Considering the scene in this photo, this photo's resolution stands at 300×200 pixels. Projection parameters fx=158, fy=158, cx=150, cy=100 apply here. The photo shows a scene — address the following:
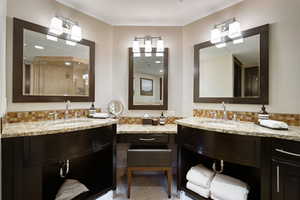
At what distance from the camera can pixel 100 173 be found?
79.2 inches

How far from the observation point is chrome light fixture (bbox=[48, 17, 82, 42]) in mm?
1888

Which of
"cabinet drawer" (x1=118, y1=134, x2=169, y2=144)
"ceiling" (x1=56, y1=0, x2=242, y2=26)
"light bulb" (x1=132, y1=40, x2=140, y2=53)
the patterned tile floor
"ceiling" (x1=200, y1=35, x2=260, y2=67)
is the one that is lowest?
the patterned tile floor

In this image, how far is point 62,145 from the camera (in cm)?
137

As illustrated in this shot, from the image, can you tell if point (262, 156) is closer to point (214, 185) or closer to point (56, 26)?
point (214, 185)

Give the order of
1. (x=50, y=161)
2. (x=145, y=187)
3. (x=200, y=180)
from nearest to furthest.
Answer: (x=50, y=161) < (x=200, y=180) < (x=145, y=187)

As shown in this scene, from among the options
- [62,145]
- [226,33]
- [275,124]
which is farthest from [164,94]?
[62,145]

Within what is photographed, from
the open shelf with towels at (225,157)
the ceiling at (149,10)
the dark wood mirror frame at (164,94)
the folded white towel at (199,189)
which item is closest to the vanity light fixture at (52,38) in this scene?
the ceiling at (149,10)

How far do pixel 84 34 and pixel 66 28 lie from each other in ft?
0.96

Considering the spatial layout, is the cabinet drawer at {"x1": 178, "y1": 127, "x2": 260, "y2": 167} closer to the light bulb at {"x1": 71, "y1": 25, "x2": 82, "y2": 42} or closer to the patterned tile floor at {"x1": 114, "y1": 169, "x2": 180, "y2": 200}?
the patterned tile floor at {"x1": 114, "y1": 169, "x2": 180, "y2": 200}

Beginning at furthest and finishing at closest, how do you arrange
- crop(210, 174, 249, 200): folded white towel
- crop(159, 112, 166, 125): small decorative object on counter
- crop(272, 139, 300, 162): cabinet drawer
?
crop(159, 112, 166, 125): small decorative object on counter → crop(210, 174, 249, 200): folded white towel → crop(272, 139, 300, 162): cabinet drawer

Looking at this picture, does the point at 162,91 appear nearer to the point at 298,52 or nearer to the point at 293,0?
the point at 298,52

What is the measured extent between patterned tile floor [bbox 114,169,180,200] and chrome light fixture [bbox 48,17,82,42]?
6.74 ft

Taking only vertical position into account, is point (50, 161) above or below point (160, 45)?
below

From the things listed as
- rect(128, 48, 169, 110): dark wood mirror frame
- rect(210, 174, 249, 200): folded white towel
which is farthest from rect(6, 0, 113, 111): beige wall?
rect(210, 174, 249, 200): folded white towel
